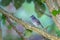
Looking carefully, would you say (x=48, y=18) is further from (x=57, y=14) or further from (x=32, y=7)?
(x=57, y=14)

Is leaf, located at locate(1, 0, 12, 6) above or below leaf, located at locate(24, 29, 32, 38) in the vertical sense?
above

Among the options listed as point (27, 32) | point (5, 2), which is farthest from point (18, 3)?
point (27, 32)

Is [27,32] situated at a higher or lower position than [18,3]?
lower

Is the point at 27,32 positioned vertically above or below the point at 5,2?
below

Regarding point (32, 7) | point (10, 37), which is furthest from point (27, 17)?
point (10, 37)

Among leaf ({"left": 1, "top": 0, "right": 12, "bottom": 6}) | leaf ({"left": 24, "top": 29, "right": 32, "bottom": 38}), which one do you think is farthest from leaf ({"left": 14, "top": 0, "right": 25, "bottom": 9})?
leaf ({"left": 24, "top": 29, "right": 32, "bottom": 38})

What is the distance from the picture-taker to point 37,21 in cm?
107

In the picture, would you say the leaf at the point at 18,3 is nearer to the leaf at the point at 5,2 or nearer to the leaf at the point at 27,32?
the leaf at the point at 5,2

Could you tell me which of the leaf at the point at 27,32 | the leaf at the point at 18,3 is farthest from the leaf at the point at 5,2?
the leaf at the point at 27,32

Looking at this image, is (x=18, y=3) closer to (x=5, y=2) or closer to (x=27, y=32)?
(x=5, y=2)

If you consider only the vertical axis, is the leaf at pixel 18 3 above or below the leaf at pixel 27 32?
above

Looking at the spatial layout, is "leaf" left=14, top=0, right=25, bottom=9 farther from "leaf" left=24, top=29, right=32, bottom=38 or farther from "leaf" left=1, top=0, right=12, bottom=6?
"leaf" left=24, top=29, right=32, bottom=38

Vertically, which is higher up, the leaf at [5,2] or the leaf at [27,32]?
the leaf at [5,2]

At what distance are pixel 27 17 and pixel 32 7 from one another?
0.08 meters
